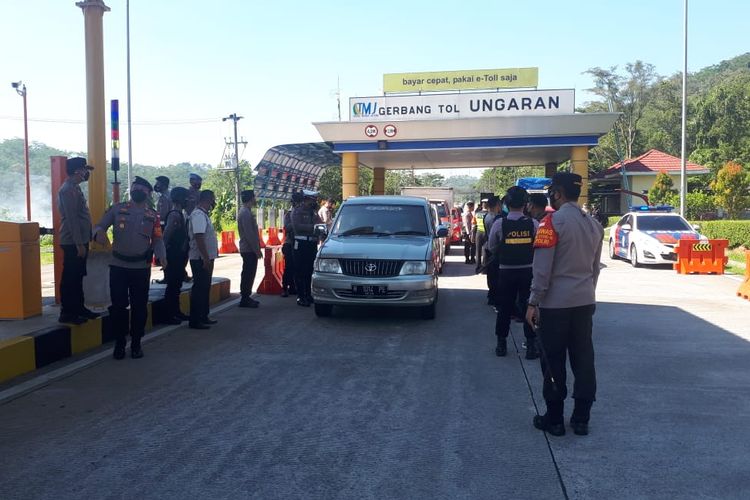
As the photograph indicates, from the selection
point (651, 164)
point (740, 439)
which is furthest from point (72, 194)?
point (651, 164)

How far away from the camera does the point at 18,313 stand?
26.3 feet

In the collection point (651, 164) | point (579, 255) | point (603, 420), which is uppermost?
point (651, 164)

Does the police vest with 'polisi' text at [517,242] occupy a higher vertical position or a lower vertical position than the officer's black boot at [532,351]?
higher

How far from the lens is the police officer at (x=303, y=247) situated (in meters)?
10.9

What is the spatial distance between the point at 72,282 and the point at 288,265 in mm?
4850

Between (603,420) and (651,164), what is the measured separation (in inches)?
1783

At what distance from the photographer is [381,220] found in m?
10.3

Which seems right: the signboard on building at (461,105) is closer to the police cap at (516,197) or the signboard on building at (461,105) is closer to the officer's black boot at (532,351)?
the police cap at (516,197)

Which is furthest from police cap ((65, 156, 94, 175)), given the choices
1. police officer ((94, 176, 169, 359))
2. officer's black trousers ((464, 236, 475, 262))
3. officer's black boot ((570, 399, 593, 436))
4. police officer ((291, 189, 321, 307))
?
officer's black trousers ((464, 236, 475, 262))

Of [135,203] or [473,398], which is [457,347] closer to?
[473,398]

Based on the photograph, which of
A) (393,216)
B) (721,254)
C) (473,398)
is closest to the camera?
(473,398)

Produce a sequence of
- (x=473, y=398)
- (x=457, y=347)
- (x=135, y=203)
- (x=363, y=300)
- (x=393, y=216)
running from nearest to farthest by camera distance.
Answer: (x=473, y=398) → (x=135, y=203) → (x=457, y=347) → (x=363, y=300) → (x=393, y=216)

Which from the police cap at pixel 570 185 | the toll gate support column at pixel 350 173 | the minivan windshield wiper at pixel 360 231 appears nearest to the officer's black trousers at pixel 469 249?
the toll gate support column at pixel 350 173

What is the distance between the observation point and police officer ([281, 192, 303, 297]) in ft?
36.7
